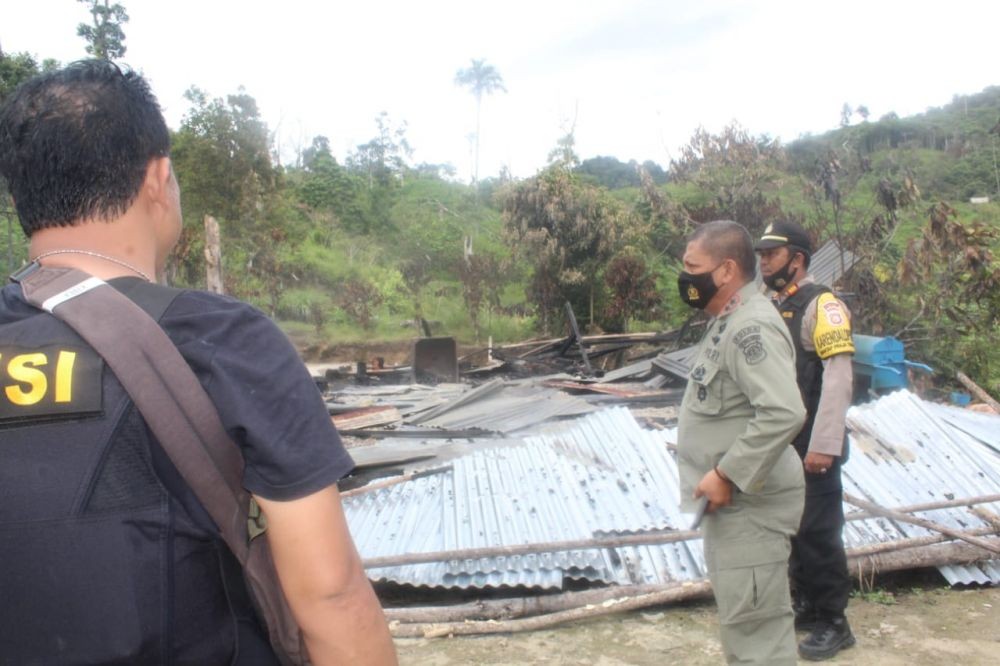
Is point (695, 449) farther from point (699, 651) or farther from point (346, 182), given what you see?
point (346, 182)

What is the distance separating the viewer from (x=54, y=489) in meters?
1.04

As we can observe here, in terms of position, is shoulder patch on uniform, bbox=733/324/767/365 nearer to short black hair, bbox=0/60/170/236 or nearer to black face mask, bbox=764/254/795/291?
black face mask, bbox=764/254/795/291

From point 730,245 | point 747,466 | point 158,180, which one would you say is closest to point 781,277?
point 730,245

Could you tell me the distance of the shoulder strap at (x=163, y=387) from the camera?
1049 millimetres

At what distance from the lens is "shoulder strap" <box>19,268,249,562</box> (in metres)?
1.05

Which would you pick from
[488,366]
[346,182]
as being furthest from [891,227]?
[346,182]

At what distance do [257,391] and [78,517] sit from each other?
0.28 meters

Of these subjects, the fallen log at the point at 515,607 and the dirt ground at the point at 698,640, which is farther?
the fallen log at the point at 515,607

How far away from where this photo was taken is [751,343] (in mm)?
2676

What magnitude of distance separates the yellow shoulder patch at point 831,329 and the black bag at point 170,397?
2.92 metres

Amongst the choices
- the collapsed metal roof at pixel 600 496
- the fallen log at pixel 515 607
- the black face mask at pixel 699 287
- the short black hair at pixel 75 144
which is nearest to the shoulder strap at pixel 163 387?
the short black hair at pixel 75 144

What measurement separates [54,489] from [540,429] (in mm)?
5840

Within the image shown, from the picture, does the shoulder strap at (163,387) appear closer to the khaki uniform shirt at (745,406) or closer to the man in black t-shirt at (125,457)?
the man in black t-shirt at (125,457)

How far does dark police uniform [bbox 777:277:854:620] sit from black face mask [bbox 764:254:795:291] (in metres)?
0.04
